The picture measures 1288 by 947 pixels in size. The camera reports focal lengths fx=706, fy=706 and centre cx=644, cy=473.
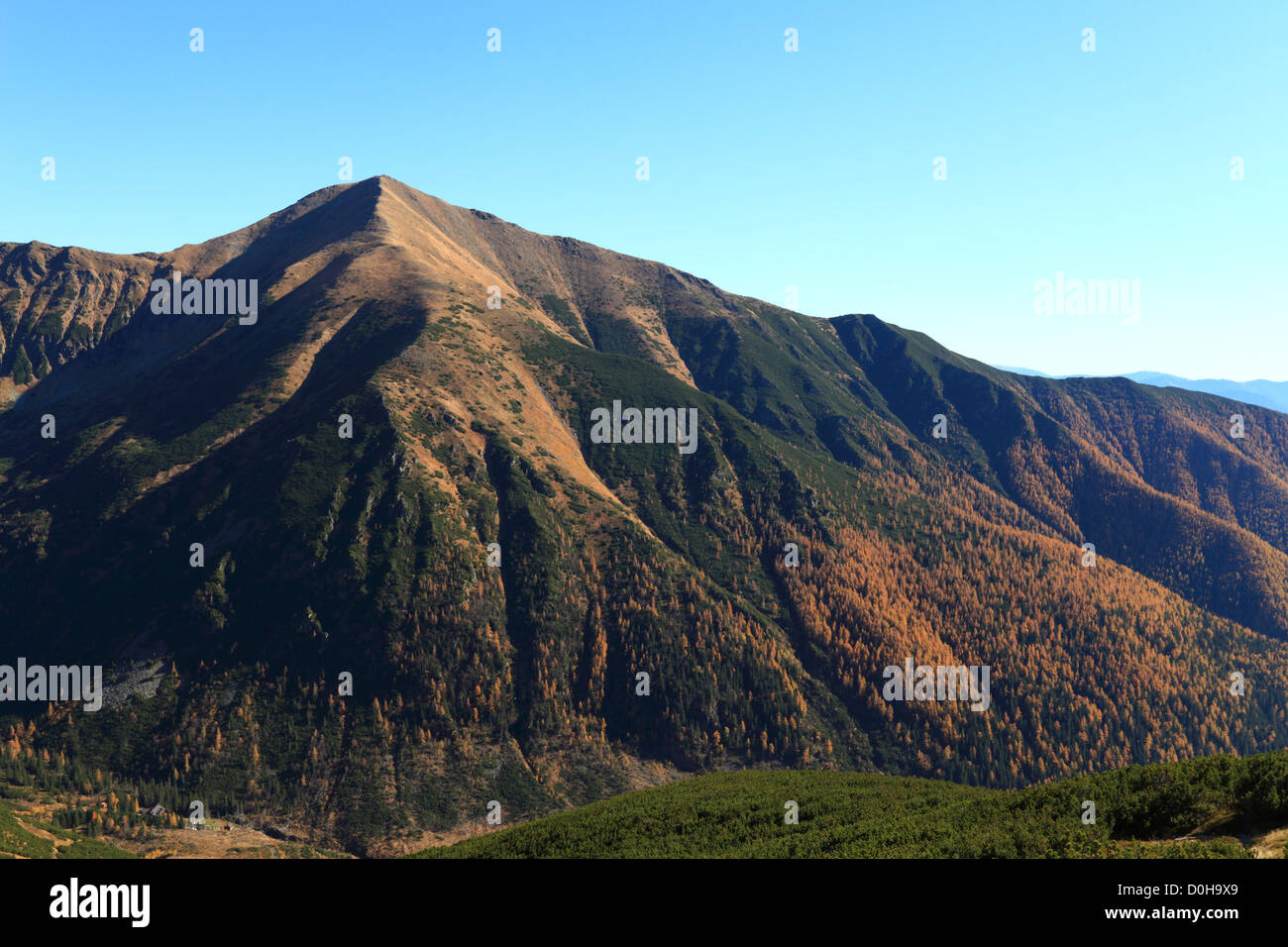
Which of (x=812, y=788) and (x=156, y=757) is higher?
(x=812, y=788)

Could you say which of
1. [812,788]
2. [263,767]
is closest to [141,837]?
[263,767]

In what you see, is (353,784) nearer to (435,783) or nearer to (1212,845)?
(435,783)
